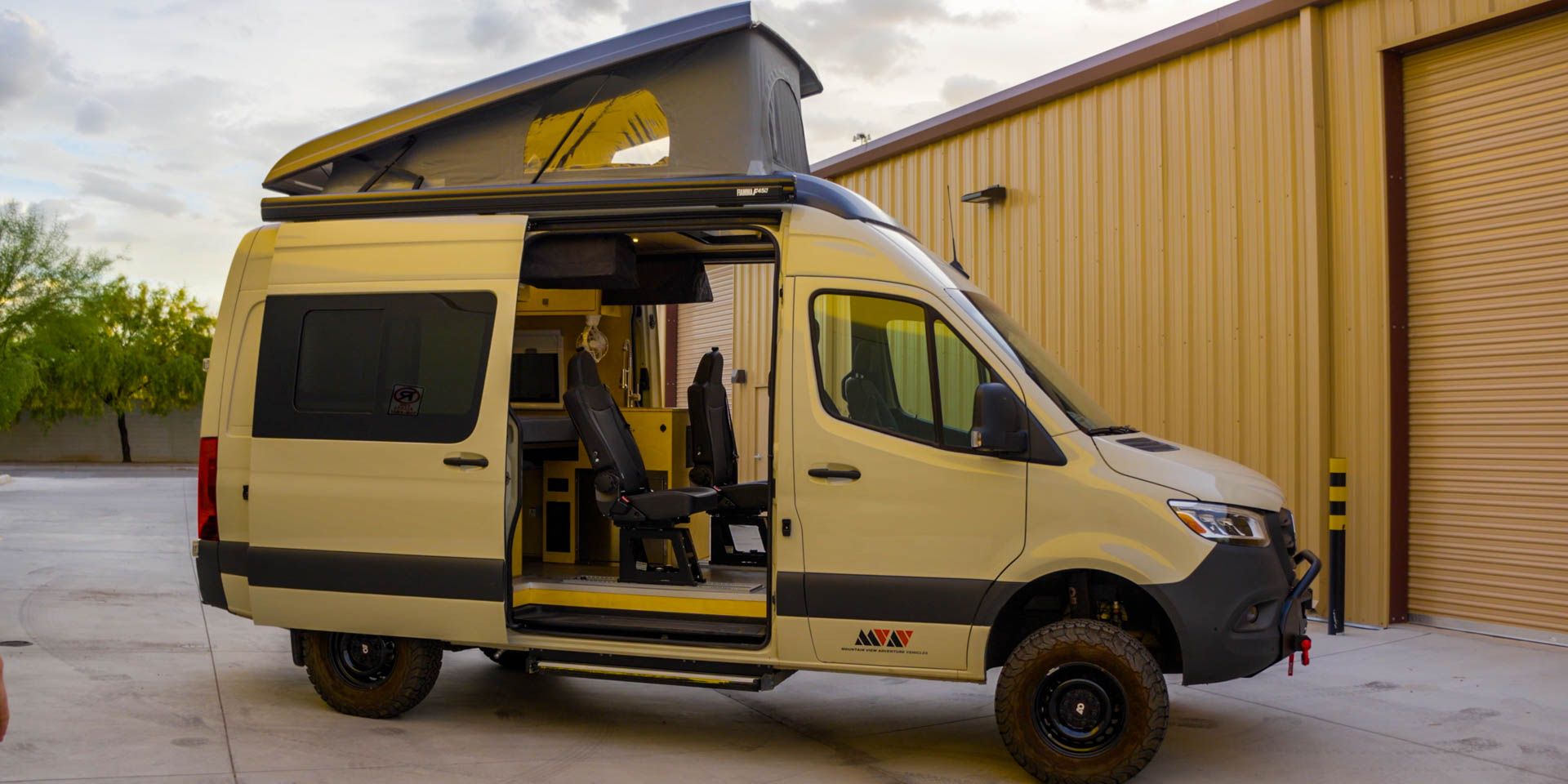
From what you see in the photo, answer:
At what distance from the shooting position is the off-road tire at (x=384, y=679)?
6102mm

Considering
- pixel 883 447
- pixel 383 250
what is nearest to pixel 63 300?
pixel 383 250

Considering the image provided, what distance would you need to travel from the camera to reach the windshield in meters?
5.44

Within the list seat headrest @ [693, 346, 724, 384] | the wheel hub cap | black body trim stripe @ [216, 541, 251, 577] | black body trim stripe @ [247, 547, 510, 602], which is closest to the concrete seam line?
→ the wheel hub cap

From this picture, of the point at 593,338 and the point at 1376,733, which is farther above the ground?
the point at 593,338

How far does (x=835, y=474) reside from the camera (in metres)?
5.41

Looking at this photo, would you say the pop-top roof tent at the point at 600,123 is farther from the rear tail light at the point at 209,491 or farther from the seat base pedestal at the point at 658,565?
the seat base pedestal at the point at 658,565

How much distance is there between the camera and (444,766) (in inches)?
212

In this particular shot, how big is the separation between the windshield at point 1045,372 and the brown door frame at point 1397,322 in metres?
4.12

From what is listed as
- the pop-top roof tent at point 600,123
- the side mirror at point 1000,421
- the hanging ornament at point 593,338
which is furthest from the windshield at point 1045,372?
the hanging ornament at point 593,338

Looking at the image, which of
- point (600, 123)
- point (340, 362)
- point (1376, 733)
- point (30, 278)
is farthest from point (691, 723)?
point (30, 278)

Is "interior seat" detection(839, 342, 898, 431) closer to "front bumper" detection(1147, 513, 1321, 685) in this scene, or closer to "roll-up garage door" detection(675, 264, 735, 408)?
"front bumper" detection(1147, 513, 1321, 685)

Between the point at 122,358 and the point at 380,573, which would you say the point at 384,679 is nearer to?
the point at 380,573

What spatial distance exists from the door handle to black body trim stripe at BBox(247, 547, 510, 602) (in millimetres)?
1609

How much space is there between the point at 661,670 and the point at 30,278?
36218mm
